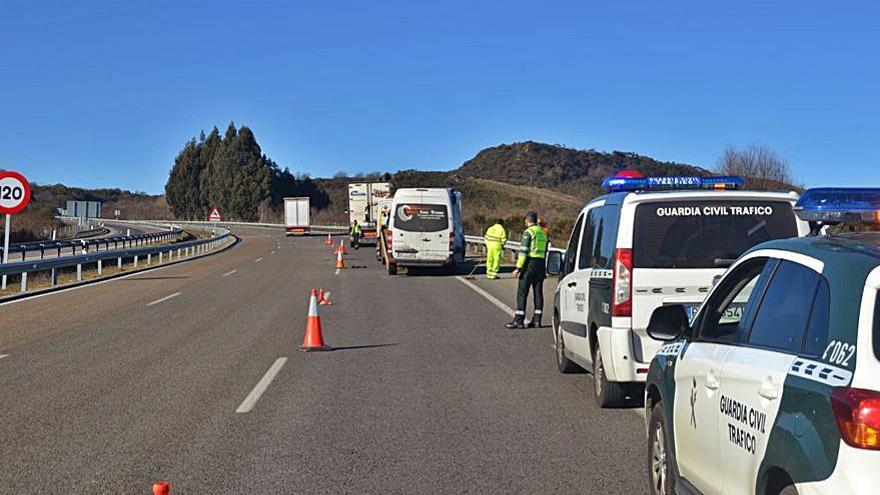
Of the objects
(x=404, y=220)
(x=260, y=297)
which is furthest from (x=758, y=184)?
(x=260, y=297)

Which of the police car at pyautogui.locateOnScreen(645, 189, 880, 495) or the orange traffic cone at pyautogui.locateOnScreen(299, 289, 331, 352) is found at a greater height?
the police car at pyautogui.locateOnScreen(645, 189, 880, 495)

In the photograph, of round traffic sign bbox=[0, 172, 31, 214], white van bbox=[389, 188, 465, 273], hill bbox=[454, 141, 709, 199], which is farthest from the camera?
hill bbox=[454, 141, 709, 199]

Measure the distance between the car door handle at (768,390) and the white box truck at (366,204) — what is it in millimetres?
52613

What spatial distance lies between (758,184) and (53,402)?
28.8 meters

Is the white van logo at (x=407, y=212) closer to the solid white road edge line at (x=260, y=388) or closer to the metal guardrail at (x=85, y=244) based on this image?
the metal guardrail at (x=85, y=244)

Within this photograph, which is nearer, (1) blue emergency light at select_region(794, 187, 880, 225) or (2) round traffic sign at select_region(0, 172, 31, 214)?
(1) blue emergency light at select_region(794, 187, 880, 225)

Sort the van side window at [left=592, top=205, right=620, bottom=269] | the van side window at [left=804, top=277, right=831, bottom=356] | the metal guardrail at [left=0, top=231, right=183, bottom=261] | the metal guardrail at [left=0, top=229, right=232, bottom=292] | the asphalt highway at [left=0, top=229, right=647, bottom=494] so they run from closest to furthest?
the van side window at [left=804, top=277, right=831, bottom=356] < the asphalt highway at [left=0, top=229, right=647, bottom=494] < the van side window at [left=592, top=205, right=620, bottom=269] < the metal guardrail at [left=0, top=229, right=232, bottom=292] < the metal guardrail at [left=0, top=231, right=183, bottom=261]

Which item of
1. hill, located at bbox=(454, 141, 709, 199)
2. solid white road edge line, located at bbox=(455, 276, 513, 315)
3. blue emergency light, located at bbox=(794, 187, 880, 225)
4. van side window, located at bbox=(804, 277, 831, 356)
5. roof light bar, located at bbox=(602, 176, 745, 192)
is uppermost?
hill, located at bbox=(454, 141, 709, 199)

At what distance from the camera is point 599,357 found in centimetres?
904

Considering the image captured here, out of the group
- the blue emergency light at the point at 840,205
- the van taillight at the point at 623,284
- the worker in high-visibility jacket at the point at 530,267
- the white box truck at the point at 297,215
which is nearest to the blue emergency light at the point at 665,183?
the van taillight at the point at 623,284

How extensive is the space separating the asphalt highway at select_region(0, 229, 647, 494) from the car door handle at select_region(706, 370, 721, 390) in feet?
6.05

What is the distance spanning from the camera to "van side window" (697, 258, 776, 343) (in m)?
4.76

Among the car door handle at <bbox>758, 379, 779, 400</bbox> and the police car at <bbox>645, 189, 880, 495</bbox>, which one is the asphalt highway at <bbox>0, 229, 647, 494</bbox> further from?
the car door handle at <bbox>758, 379, 779, 400</bbox>

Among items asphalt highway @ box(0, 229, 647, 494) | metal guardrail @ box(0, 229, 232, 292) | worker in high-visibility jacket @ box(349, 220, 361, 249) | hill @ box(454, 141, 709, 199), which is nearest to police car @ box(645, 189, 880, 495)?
asphalt highway @ box(0, 229, 647, 494)
